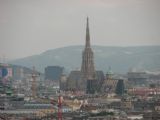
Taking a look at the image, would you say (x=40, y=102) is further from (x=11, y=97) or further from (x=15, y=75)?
(x=15, y=75)

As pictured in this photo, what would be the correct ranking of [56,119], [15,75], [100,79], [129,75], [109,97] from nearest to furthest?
[56,119], [109,97], [100,79], [129,75], [15,75]

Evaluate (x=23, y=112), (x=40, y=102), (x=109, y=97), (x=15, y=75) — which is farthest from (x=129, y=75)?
(x=23, y=112)

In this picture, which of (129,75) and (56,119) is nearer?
(56,119)

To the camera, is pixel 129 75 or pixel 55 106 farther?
pixel 129 75

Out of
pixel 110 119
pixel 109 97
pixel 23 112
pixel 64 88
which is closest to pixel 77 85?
pixel 64 88

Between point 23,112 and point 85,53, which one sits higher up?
point 85,53

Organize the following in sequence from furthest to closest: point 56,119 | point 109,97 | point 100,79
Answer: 1. point 100,79
2. point 109,97
3. point 56,119

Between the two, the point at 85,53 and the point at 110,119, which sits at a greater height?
the point at 85,53

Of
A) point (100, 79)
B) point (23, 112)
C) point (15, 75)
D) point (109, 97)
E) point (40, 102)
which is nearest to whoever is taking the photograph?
point (23, 112)

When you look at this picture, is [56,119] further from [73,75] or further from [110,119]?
[73,75]
